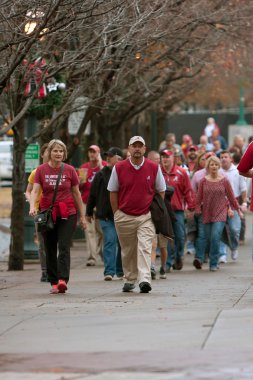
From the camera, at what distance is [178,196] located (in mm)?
18516

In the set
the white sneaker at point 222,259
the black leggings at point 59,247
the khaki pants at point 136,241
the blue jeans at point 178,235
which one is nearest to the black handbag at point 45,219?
the black leggings at point 59,247

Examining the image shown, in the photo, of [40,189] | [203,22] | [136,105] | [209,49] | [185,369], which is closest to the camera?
[185,369]

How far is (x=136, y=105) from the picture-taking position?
26.4 meters

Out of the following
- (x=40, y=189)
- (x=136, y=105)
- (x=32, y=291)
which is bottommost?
(x=32, y=291)

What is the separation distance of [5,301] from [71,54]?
5.28 meters

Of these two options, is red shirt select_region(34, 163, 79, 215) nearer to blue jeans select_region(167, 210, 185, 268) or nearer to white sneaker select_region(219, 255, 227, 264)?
blue jeans select_region(167, 210, 185, 268)

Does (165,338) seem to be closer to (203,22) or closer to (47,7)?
(47,7)

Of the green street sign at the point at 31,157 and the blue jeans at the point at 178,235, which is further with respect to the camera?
the green street sign at the point at 31,157

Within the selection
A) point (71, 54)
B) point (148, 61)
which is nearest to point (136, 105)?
point (148, 61)

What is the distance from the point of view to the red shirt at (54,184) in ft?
47.0

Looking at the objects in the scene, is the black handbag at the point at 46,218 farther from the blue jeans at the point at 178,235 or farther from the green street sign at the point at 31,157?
the green street sign at the point at 31,157

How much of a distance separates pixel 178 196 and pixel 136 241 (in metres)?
4.36

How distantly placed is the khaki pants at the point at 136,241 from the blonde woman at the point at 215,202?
4.19 m

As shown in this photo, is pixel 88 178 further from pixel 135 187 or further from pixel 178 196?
pixel 135 187
